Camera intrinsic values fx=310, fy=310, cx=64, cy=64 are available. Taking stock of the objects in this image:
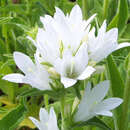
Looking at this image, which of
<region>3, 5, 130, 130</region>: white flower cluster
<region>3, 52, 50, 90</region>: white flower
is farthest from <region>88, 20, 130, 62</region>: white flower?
<region>3, 52, 50, 90</region>: white flower

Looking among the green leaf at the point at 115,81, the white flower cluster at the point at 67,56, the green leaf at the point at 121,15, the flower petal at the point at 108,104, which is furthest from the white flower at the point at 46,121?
the green leaf at the point at 121,15

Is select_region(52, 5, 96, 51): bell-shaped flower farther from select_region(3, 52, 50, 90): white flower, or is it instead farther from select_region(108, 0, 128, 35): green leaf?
select_region(108, 0, 128, 35): green leaf

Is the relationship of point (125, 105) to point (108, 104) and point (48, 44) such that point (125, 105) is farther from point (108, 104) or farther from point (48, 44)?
point (48, 44)

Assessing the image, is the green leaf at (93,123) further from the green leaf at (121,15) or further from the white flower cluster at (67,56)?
the green leaf at (121,15)

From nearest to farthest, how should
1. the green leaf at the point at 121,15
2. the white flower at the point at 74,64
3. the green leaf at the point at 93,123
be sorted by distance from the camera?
the white flower at the point at 74,64
the green leaf at the point at 93,123
the green leaf at the point at 121,15

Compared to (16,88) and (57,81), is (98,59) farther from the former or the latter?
(16,88)

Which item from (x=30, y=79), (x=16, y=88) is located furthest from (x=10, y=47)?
(x=30, y=79)

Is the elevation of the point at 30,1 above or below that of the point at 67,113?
above
